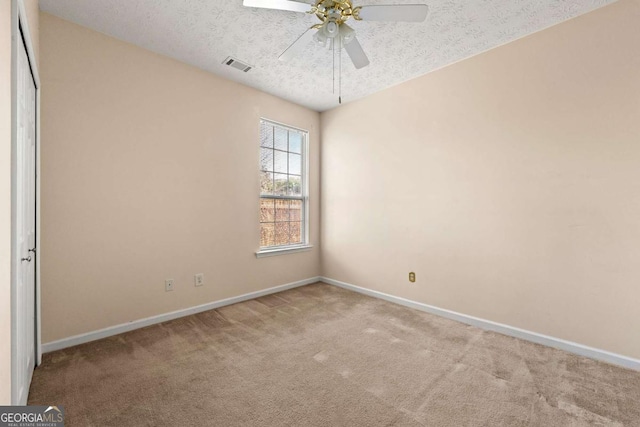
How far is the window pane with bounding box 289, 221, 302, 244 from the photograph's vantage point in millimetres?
4250

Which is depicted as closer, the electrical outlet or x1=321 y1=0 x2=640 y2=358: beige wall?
x1=321 y1=0 x2=640 y2=358: beige wall

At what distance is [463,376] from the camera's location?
1.99 metres

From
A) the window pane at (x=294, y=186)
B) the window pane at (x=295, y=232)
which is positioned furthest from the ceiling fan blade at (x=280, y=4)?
the window pane at (x=295, y=232)

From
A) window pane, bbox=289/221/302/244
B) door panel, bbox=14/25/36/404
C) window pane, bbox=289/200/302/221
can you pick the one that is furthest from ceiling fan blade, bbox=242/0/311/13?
window pane, bbox=289/221/302/244

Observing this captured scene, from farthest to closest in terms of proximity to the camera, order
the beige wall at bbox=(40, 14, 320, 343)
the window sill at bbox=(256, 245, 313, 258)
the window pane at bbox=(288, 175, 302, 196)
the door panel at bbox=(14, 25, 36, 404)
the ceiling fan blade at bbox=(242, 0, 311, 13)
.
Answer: the window pane at bbox=(288, 175, 302, 196)
the window sill at bbox=(256, 245, 313, 258)
the beige wall at bbox=(40, 14, 320, 343)
the ceiling fan blade at bbox=(242, 0, 311, 13)
the door panel at bbox=(14, 25, 36, 404)

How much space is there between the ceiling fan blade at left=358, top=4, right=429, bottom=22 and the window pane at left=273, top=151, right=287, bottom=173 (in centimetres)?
236

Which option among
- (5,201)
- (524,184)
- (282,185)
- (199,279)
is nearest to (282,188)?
(282,185)

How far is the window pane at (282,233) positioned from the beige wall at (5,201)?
116 inches

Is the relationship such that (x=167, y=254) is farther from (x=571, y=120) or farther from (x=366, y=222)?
(x=571, y=120)

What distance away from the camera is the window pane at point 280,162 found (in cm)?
402

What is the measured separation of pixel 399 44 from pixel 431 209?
174 cm

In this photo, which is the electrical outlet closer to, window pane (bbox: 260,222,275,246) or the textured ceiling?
window pane (bbox: 260,222,275,246)

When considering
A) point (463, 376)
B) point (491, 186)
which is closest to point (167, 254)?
point (463, 376)

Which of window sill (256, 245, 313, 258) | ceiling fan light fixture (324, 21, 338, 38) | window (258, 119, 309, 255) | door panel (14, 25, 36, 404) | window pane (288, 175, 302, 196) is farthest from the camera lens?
window pane (288, 175, 302, 196)
